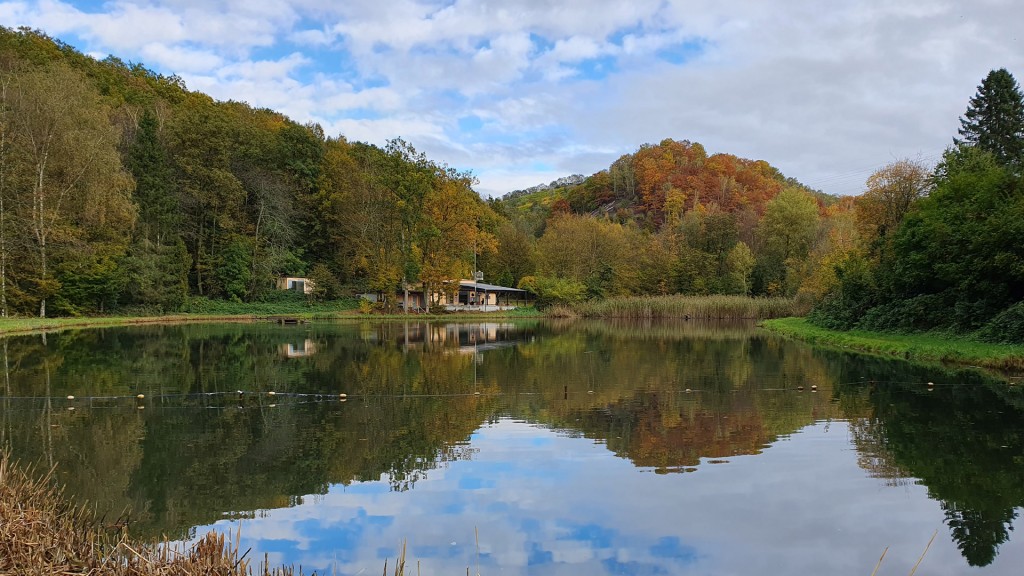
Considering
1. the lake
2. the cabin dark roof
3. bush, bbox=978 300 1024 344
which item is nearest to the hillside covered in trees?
the cabin dark roof

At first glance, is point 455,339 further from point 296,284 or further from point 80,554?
point 296,284

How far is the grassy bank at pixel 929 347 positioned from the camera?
1867 cm

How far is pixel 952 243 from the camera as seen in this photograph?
24203mm

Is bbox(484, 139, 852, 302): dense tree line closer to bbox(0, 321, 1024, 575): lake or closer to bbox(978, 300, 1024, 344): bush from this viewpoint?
bbox(978, 300, 1024, 344): bush

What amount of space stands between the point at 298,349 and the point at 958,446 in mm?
21241

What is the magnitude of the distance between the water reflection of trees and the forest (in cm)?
718

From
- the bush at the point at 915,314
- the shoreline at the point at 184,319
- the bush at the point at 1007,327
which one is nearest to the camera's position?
the bush at the point at 1007,327

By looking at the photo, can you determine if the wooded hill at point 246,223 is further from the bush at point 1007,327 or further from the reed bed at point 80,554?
the reed bed at point 80,554

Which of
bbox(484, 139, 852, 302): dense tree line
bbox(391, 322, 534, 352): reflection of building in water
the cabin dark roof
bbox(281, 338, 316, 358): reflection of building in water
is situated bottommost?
bbox(391, 322, 534, 352): reflection of building in water

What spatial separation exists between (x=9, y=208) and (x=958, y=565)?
4475 centimetres

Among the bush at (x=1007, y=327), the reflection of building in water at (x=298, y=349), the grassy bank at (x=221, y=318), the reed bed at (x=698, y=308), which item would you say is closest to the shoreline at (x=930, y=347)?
the bush at (x=1007, y=327)

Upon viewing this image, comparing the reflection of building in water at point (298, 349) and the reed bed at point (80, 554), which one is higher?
the reed bed at point (80, 554)

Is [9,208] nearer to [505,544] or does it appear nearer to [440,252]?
[440,252]

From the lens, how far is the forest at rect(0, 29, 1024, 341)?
86.8 ft
